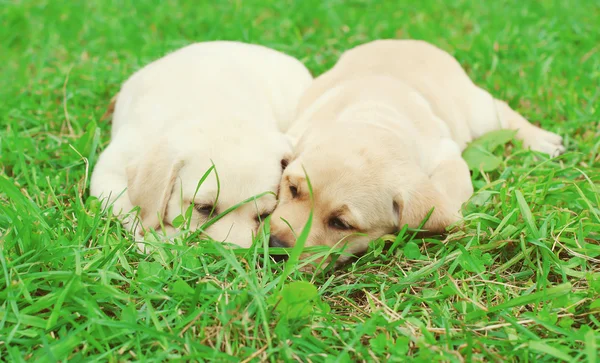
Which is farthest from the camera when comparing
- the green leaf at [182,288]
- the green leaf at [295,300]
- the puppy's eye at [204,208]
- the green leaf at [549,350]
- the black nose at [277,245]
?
the puppy's eye at [204,208]

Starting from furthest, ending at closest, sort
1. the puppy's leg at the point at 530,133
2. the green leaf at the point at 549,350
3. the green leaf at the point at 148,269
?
A: 1. the puppy's leg at the point at 530,133
2. the green leaf at the point at 148,269
3. the green leaf at the point at 549,350

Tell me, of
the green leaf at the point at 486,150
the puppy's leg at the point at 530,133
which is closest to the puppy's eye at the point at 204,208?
the green leaf at the point at 486,150

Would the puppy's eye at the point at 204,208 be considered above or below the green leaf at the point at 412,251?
above

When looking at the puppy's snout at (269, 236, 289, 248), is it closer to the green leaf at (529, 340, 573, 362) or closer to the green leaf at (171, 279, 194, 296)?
the green leaf at (171, 279, 194, 296)

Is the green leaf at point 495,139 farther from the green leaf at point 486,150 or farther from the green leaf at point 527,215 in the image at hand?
the green leaf at point 527,215

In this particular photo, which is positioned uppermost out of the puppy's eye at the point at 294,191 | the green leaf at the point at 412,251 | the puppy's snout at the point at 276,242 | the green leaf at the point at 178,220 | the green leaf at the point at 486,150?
the puppy's eye at the point at 294,191

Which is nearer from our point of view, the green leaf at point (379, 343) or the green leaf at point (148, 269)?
the green leaf at point (379, 343)

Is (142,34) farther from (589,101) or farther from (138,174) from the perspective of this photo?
(589,101)

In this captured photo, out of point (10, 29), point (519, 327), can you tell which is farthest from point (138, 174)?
point (10, 29)
